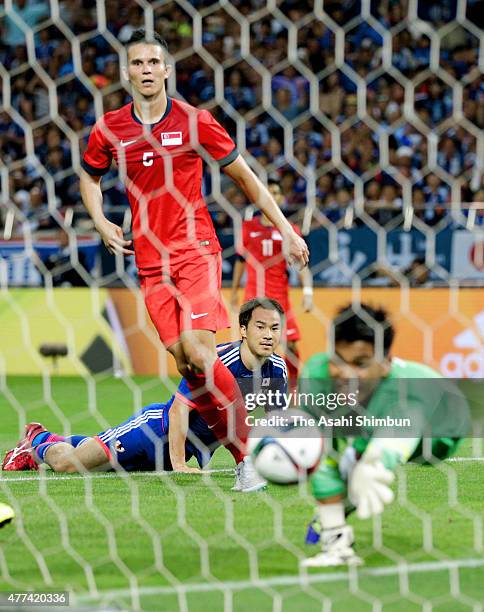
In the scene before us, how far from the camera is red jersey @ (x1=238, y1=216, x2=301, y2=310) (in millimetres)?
8422

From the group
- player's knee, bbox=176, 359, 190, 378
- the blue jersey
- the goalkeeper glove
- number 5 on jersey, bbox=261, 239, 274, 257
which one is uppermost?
number 5 on jersey, bbox=261, 239, 274, 257

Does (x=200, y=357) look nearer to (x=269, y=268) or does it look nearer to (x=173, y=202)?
(x=173, y=202)

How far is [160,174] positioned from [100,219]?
34 cm

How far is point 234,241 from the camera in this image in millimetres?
9883

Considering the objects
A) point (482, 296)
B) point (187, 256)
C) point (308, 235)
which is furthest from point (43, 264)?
point (187, 256)

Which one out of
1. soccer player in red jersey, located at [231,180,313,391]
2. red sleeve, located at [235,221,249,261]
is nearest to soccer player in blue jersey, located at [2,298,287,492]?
soccer player in red jersey, located at [231,180,313,391]

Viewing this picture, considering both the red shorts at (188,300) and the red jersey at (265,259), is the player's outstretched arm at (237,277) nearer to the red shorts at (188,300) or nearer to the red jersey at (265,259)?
the red jersey at (265,259)

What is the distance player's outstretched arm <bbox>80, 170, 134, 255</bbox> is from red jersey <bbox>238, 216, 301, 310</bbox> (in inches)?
141

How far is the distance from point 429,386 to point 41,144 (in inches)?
344

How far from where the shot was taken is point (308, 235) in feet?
33.2

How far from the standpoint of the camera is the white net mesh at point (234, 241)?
389 centimetres

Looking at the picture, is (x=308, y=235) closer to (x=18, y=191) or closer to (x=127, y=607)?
(x=18, y=191)

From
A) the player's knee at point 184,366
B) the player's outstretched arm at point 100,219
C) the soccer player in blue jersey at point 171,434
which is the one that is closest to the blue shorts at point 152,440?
the soccer player in blue jersey at point 171,434

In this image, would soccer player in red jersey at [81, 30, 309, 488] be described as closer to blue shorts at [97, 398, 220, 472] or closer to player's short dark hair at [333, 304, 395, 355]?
blue shorts at [97, 398, 220, 472]
